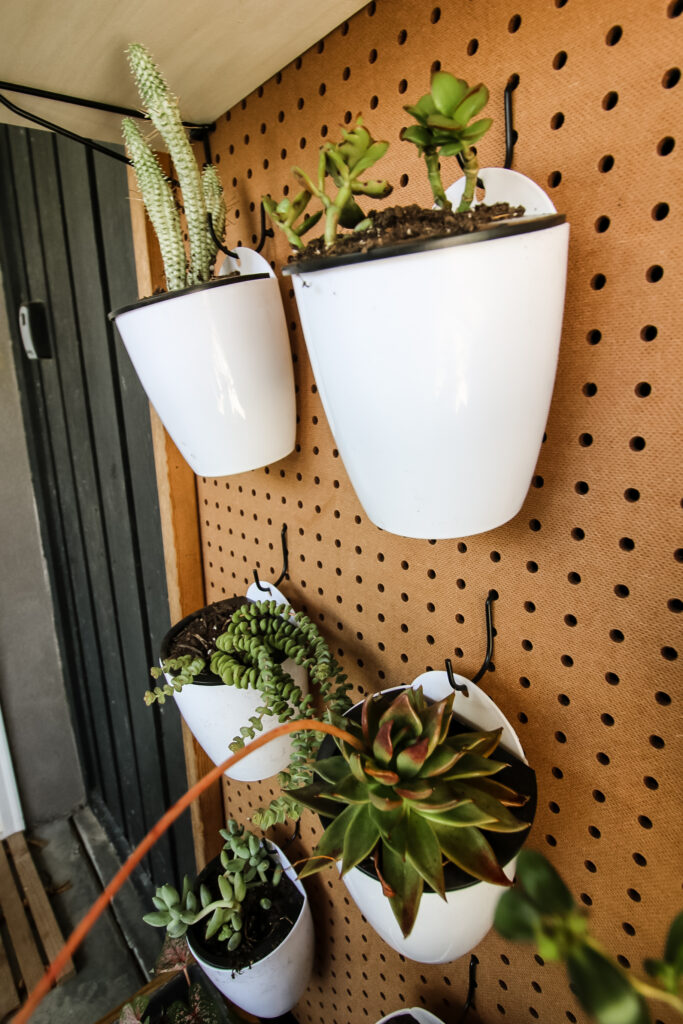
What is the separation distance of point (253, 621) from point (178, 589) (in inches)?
13.0

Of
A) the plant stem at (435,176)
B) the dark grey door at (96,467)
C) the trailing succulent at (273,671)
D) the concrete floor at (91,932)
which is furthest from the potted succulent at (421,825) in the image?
the concrete floor at (91,932)

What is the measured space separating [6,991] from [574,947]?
6.97 feet

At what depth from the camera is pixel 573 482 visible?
1.48 feet

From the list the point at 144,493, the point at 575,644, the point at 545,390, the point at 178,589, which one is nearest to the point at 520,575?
the point at 575,644

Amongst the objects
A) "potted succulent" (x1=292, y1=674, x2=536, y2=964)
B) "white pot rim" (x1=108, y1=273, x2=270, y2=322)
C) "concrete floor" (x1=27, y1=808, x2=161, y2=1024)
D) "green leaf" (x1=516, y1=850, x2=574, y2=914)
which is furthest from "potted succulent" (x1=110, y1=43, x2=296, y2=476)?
"concrete floor" (x1=27, y1=808, x2=161, y2=1024)

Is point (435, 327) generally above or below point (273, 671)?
above

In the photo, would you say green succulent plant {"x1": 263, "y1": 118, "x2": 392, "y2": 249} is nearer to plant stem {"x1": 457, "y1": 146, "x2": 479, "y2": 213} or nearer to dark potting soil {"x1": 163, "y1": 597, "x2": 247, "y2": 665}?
plant stem {"x1": 457, "y1": 146, "x2": 479, "y2": 213}

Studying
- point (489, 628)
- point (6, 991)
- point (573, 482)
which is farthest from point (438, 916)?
point (6, 991)

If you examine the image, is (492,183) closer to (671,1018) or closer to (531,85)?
(531,85)

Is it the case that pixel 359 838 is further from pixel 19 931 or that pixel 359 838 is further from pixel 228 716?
pixel 19 931

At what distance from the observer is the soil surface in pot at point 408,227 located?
0.33 m

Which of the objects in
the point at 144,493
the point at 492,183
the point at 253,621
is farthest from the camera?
the point at 144,493

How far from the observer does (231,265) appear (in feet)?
2.38

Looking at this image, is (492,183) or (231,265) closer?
(492,183)
